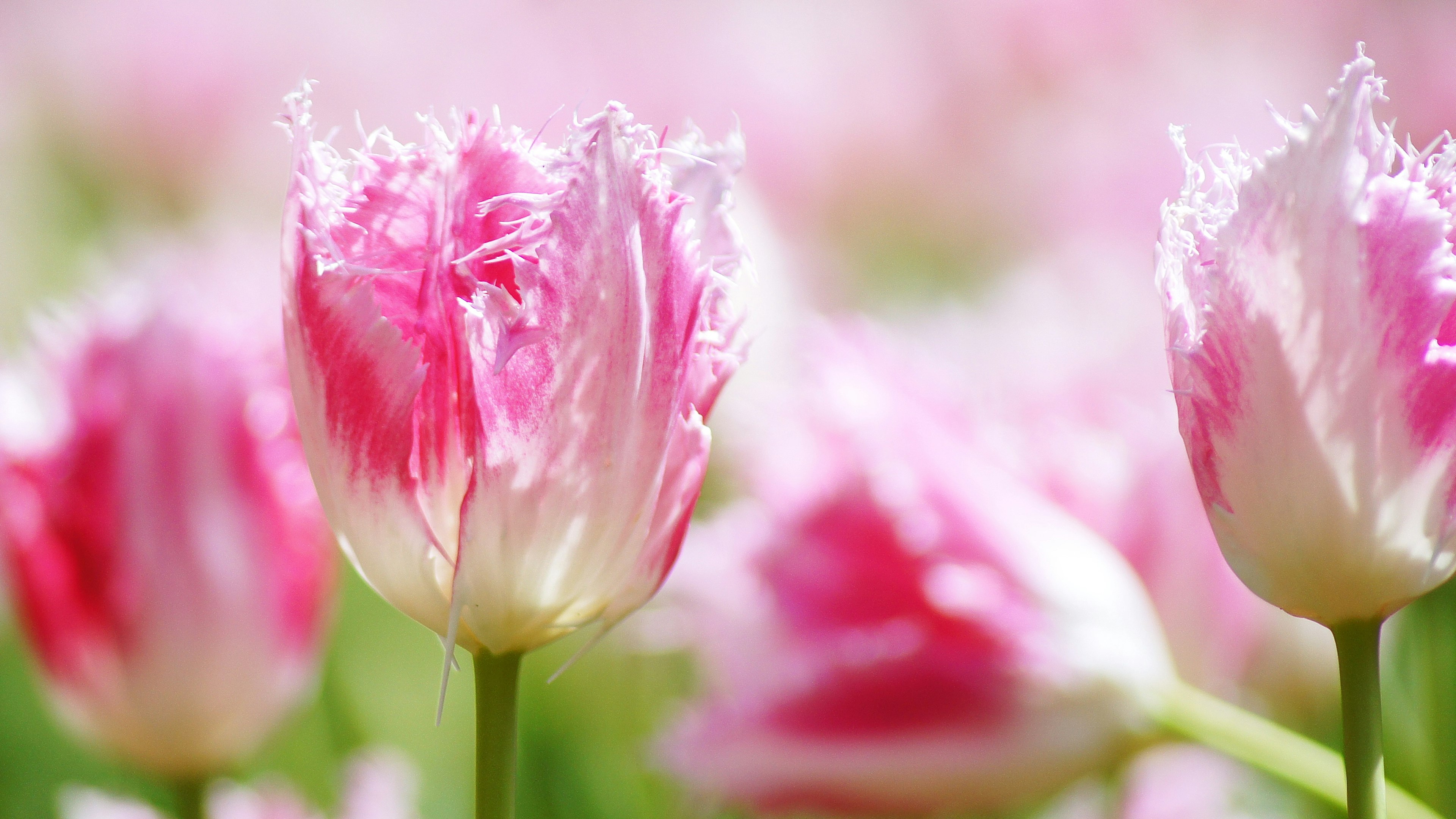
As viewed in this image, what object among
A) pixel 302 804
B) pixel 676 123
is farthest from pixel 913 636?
pixel 676 123

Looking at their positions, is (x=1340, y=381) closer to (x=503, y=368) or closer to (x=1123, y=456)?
(x=503, y=368)

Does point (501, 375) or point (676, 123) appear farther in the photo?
point (676, 123)

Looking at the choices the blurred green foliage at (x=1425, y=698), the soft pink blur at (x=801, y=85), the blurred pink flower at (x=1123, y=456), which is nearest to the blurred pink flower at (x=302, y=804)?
the blurred pink flower at (x=1123, y=456)

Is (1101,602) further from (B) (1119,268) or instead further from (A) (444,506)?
(B) (1119,268)

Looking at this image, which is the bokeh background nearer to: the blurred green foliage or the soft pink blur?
the soft pink blur

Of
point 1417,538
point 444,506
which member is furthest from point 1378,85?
point 444,506

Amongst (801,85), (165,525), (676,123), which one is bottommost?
(165,525)

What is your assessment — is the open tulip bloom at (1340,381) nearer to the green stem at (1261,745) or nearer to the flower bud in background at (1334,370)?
the flower bud in background at (1334,370)
